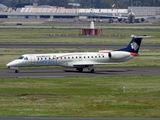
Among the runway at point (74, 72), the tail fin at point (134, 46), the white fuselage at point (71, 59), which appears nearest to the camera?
the runway at point (74, 72)

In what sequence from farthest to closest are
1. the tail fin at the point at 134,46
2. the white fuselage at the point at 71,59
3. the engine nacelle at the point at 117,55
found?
the tail fin at the point at 134,46 < the engine nacelle at the point at 117,55 < the white fuselage at the point at 71,59

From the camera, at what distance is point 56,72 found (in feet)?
210

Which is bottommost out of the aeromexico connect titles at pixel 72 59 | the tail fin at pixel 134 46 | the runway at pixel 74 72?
the runway at pixel 74 72

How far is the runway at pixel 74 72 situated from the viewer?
6084 cm

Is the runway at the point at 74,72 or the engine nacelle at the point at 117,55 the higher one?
the engine nacelle at the point at 117,55

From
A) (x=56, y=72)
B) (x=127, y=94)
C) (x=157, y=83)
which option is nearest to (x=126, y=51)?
(x=56, y=72)

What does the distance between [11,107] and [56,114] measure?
169 inches

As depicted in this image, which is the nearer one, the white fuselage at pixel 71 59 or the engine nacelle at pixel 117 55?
the white fuselage at pixel 71 59

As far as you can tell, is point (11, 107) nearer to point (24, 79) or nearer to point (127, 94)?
point (127, 94)

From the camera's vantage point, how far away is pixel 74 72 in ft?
211

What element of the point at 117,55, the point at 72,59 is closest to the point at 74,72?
the point at 72,59

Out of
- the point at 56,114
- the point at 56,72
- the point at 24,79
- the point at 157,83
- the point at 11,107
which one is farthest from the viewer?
the point at 56,72

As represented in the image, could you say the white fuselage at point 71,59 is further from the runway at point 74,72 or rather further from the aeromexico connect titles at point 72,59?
the runway at point 74,72

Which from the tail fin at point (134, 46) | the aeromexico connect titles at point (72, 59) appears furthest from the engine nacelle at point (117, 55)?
the tail fin at point (134, 46)
